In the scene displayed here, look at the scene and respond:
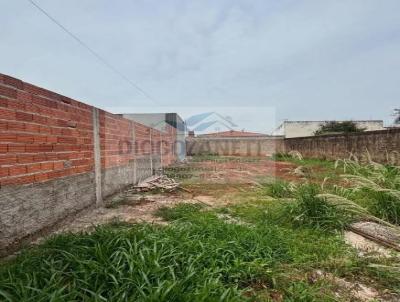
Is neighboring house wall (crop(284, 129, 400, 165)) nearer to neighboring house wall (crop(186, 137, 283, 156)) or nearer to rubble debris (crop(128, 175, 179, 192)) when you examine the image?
rubble debris (crop(128, 175, 179, 192))

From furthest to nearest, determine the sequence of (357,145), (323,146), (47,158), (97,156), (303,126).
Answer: (303,126) < (323,146) < (357,145) < (97,156) < (47,158)

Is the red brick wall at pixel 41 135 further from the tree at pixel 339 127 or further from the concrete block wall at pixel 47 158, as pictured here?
the tree at pixel 339 127

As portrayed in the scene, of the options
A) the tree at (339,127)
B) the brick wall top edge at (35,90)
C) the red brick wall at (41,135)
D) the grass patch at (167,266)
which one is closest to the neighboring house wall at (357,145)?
the grass patch at (167,266)

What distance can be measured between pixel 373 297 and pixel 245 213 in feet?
7.64

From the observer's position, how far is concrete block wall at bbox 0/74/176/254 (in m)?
2.95

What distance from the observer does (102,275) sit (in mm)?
2037

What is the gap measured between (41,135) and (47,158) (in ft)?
0.96

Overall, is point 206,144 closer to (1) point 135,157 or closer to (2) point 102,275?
(1) point 135,157

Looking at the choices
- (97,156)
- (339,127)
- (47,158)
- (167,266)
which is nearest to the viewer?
(167,266)

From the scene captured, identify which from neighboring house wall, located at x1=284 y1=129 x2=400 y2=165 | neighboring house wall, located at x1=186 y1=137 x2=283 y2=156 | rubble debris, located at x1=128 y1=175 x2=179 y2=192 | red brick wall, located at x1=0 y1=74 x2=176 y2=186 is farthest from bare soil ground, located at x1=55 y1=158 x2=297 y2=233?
neighboring house wall, located at x1=186 y1=137 x2=283 y2=156

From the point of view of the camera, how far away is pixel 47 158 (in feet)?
12.1

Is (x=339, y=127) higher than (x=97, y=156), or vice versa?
(x=339, y=127)

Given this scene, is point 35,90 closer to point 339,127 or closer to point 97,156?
point 97,156

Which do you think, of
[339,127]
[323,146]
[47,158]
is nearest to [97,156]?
[47,158]
